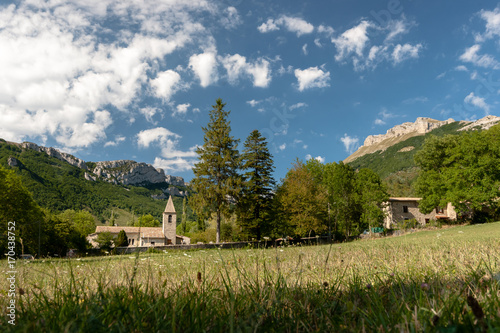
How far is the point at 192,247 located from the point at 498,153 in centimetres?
3863

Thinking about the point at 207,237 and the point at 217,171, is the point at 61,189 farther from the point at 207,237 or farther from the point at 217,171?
the point at 217,171

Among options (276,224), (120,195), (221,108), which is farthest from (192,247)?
(120,195)

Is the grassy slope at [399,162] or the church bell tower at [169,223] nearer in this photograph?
the church bell tower at [169,223]

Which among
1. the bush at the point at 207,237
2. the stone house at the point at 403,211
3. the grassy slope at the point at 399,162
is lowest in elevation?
the bush at the point at 207,237

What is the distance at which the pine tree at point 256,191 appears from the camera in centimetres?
3506

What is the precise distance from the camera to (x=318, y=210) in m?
33.6

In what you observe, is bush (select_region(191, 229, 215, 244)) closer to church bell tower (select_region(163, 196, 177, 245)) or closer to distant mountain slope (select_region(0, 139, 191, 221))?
church bell tower (select_region(163, 196, 177, 245))

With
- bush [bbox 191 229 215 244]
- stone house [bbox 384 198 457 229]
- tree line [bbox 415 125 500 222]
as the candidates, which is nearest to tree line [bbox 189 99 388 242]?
tree line [bbox 415 125 500 222]

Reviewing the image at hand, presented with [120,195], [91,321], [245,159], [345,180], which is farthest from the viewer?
[120,195]

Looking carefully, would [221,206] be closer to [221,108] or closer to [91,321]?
[221,108]

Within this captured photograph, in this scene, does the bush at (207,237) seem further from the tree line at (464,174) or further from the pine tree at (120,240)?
the tree line at (464,174)

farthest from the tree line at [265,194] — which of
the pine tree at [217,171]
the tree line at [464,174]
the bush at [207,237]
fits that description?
the bush at [207,237]

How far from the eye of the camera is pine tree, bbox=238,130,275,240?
35.1 meters

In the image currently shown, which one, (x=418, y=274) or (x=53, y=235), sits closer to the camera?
(x=418, y=274)
